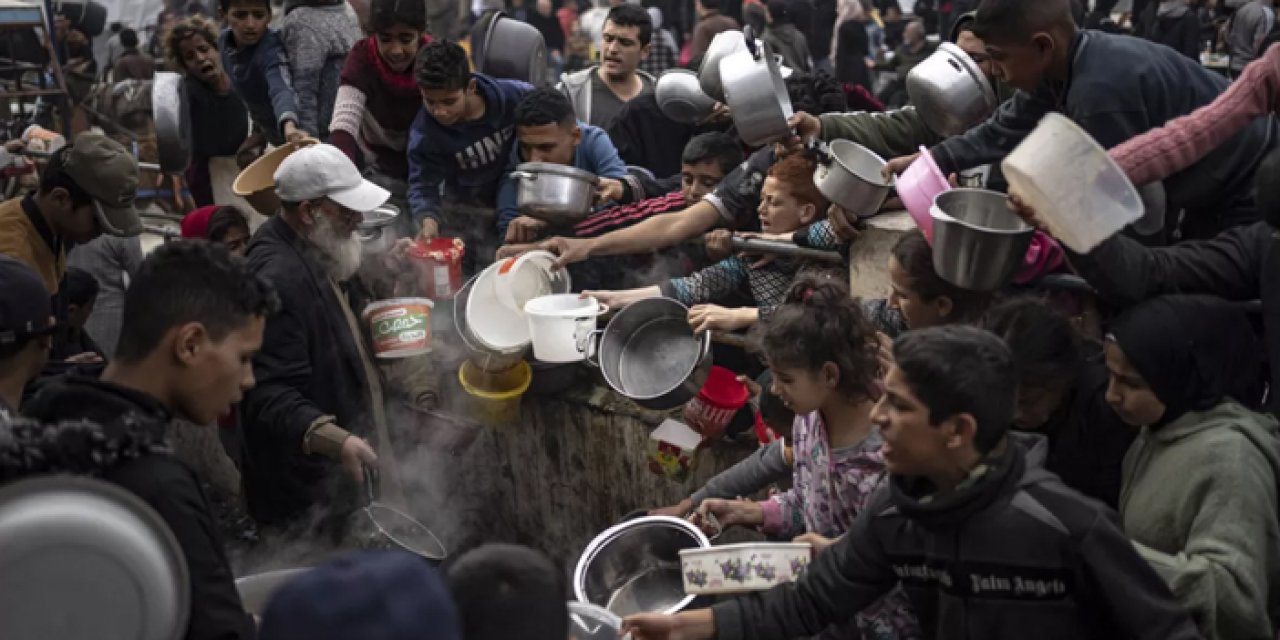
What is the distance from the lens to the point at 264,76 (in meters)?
7.09

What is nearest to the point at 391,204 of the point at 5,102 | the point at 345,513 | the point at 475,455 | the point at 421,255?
the point at 421,255

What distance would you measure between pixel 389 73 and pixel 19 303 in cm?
338

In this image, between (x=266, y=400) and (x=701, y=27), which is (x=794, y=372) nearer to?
(x=266, y=400)

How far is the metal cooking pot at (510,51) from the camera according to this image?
717cm

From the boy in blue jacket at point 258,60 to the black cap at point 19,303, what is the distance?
353cm

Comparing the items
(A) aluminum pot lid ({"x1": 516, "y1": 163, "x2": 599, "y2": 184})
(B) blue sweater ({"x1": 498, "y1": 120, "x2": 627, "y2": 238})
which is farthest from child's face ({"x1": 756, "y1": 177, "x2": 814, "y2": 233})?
(B) blue sweater ({"x1": 498, "y1": 120, "x2": 627, "y2": 238})

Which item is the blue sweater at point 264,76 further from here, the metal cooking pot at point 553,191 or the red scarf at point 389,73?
the metal cooking pot at point 553,191

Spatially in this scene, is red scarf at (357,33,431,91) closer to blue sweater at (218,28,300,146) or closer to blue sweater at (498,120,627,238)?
blue sweater at (218,28,300,146)

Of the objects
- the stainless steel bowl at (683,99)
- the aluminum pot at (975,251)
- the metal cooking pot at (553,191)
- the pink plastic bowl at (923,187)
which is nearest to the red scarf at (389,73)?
the stainless steel bowl at (683,99)

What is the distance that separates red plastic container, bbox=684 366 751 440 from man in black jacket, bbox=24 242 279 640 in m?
1.92

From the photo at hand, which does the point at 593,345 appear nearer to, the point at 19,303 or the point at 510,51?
the point at 19,303

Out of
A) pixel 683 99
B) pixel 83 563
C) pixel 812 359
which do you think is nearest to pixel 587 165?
pixel 683 99

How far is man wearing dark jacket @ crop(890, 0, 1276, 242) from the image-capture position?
11.8 ft

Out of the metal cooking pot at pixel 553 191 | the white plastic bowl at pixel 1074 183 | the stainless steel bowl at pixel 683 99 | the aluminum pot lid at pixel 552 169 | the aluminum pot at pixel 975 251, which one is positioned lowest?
the stainless steel bowl at pixel 683 99
